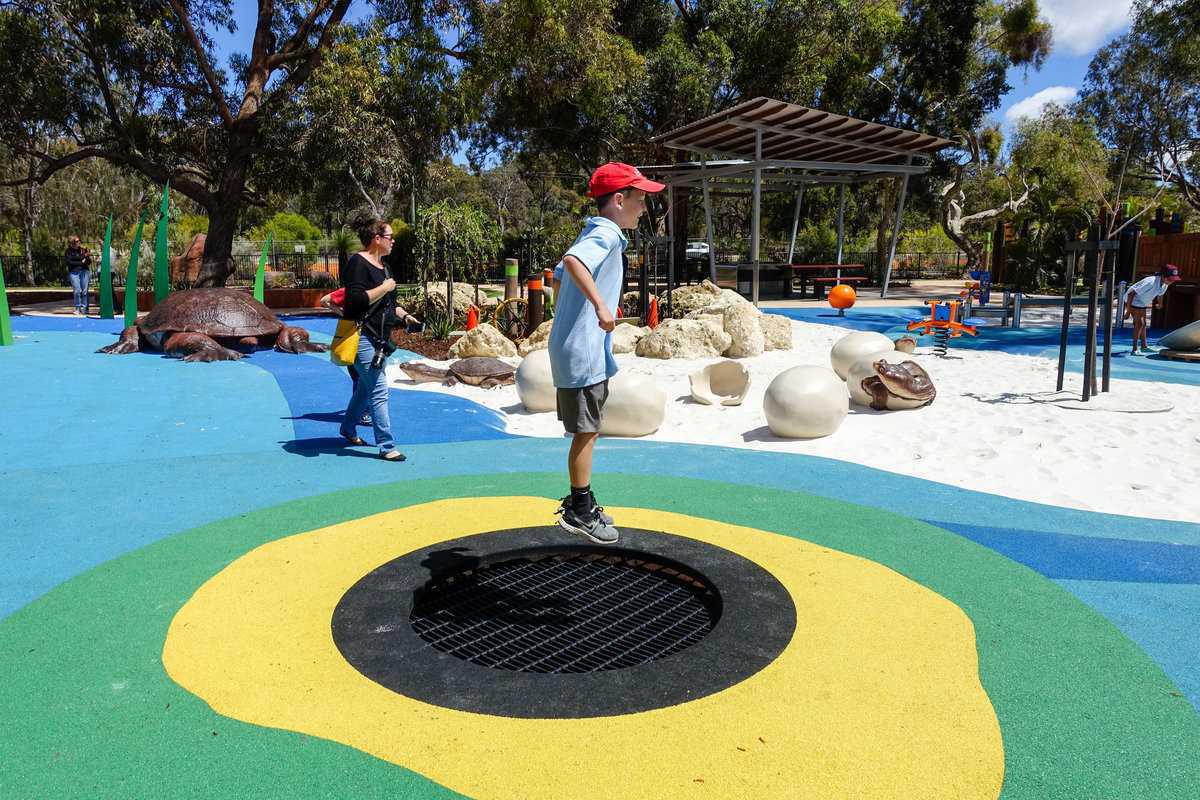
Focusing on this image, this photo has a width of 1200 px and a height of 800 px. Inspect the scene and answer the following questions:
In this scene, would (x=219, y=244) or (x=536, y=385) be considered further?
(x=219, y=244)

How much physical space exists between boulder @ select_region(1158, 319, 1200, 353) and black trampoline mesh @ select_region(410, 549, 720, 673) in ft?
41.3

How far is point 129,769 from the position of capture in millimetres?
2453

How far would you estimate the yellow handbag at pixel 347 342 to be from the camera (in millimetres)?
6188

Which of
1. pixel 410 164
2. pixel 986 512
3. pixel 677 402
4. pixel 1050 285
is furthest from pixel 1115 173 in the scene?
pixel 986 512

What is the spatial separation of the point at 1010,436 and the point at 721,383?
317 centimetres

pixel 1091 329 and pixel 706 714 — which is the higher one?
pixel 1091 329

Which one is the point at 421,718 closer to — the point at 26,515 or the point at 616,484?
the point at 616,484

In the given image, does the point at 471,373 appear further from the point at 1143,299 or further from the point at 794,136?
the point at 794,136

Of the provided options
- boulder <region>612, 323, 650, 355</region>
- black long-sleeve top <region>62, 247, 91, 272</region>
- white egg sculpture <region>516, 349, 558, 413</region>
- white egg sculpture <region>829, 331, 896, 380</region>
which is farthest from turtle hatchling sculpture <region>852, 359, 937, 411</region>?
black long-sleeve top <region>62, 247, 91, 272</region>

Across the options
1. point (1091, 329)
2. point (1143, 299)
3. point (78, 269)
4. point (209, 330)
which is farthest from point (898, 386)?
point (78, 269)

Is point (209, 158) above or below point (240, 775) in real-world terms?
above

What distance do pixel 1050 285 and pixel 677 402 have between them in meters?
28.6

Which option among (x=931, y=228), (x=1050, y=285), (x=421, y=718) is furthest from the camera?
(x=931, y=228)

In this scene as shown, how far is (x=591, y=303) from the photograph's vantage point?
379 cm
